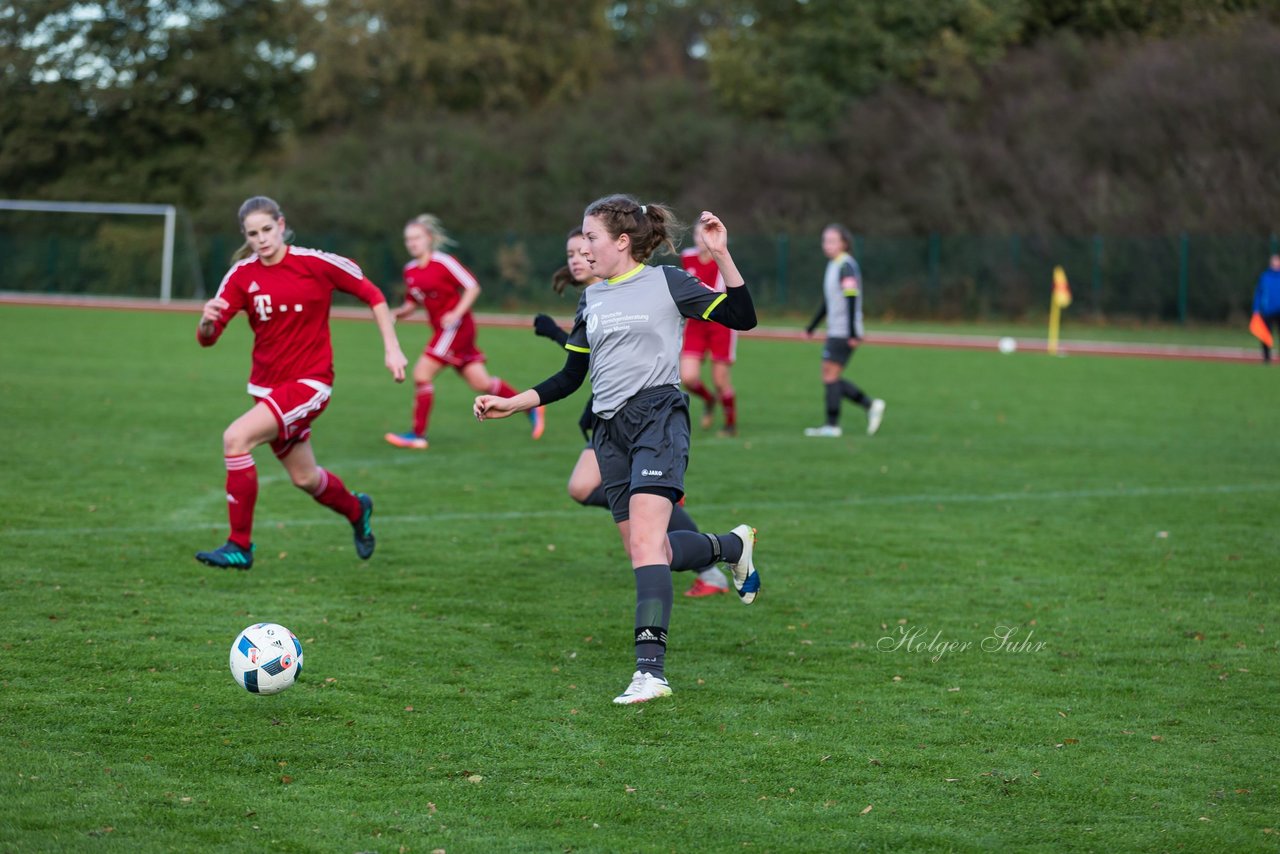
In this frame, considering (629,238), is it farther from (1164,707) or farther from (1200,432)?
(1200,432)

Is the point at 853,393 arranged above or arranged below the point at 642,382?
below

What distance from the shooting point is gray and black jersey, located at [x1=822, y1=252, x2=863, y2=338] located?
13383 mm

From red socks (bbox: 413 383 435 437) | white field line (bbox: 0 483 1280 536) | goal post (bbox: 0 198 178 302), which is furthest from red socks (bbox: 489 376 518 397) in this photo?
goal post (bbox: 0 198 178 302)

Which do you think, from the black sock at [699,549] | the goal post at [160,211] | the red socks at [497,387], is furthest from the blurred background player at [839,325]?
the goal post at [160,211]

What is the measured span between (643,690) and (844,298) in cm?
869

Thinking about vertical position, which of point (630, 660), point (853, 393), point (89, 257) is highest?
point (89, 257)

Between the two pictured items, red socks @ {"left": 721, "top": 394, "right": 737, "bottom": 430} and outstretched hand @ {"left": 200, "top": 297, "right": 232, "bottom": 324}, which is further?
red socks @ {"left": 721, "top": 394, "right": 737, "bottom": 430}

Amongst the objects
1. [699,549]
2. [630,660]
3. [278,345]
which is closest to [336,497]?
[278,345]

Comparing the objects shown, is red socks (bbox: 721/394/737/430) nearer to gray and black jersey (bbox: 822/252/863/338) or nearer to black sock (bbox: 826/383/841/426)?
black sock (bbox: 826/383/841/426)

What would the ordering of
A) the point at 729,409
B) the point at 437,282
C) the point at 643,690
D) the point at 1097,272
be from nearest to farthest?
1. the point at 643,690
2. the point at 437,282
3. the point at 729,409
4. the point at 1097,272

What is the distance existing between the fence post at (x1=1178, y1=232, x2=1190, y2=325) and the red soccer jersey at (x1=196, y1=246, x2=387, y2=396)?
102 feet

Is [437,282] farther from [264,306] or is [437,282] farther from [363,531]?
[264,306]

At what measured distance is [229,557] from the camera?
23.1ft

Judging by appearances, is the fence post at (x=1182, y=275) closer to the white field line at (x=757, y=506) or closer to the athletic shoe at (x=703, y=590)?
the white field line at (x=757, y=506)
